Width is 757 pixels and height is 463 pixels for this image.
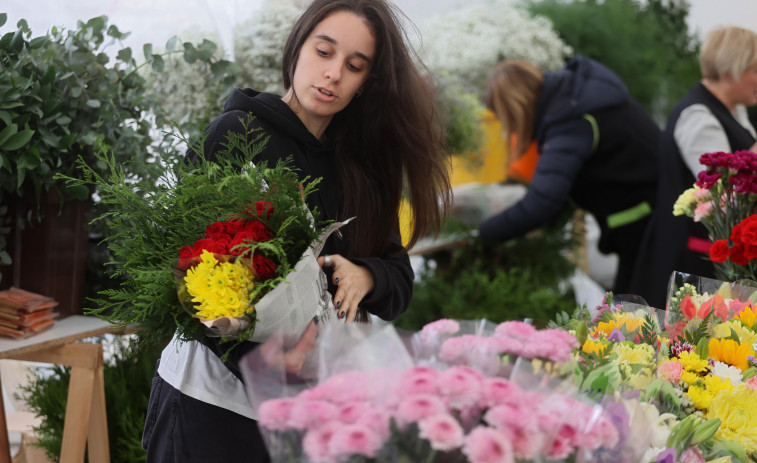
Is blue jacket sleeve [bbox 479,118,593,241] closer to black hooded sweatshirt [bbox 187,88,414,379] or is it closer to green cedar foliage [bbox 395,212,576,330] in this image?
green cedar foliage [bbox 395,212,576,330]

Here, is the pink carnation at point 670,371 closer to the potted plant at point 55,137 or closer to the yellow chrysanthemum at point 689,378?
the yellow chrysanthemum at point 689,378

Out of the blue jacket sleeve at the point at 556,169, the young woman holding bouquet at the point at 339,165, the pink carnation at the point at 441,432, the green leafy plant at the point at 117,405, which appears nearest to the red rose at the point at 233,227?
the young woman holding bouquet at the point at 339,165

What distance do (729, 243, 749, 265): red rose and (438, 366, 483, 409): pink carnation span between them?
3.89 feet

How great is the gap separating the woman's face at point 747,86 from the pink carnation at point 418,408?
2.49 m

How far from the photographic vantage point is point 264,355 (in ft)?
2.65

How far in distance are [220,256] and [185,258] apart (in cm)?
6

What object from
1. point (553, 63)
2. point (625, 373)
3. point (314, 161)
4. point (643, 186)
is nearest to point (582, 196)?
point (643, 186)

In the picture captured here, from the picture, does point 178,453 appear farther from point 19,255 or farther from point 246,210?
point 19,255

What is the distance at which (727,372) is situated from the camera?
1149mm

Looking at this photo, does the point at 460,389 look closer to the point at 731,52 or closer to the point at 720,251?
the point at 720,251

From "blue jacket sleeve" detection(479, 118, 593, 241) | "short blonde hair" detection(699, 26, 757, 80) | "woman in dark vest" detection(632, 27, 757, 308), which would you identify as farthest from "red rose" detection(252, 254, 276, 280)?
"blue jacket sleeve" detection(479, 118, 593, 241)

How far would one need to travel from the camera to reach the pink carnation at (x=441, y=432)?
658mm

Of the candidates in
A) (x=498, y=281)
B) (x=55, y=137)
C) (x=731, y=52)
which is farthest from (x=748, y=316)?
(x=498, y=281)

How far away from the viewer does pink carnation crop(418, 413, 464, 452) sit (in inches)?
25.9
